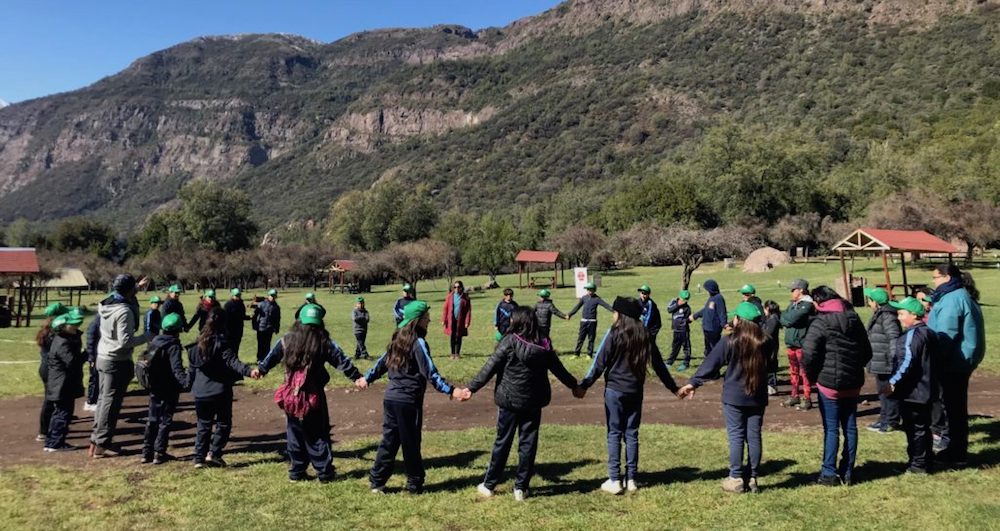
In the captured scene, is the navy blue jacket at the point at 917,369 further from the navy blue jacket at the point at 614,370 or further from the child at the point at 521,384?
the child at the point at 521,384

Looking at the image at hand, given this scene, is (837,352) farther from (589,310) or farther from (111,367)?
(589,310)

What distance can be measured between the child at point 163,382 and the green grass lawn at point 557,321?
17.3ft

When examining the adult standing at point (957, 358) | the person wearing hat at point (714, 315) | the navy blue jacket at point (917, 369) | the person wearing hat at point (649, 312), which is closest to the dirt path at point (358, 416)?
the person wearing hat at point (714, 315)

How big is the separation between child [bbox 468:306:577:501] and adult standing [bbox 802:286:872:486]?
2544 mm

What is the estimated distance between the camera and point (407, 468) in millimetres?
6043

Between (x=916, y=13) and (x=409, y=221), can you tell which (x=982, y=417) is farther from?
(x=916, y=13)

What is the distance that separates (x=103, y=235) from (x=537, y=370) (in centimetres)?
11747

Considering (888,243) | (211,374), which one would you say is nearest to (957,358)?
(211,374)

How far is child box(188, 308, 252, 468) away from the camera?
6656 mm

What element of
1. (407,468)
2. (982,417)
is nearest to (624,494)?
(407,468)

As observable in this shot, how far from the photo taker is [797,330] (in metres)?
10.1

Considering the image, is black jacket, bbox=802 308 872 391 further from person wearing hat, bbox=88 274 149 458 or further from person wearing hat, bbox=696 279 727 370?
person wearing hat, bbox=88 274 149 458

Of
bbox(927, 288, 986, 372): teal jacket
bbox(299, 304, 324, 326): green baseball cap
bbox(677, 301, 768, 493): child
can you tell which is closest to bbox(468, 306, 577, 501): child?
bbox(677, 301, 768, 493): child

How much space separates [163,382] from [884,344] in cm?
906
